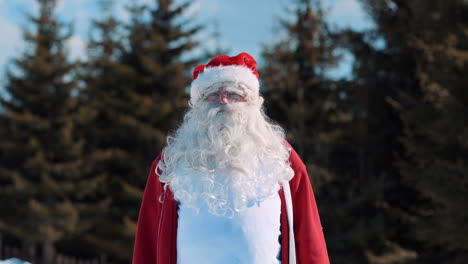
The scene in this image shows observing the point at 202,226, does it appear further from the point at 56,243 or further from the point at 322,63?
the point at 56,243

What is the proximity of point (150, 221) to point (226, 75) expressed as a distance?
0.92 metres

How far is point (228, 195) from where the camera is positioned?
252 centimetres

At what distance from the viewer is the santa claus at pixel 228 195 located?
2.48 m

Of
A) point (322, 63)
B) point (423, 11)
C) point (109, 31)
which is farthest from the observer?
point (109, 31)

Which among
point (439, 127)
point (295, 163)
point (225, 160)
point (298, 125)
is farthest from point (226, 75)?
point (298, 125)

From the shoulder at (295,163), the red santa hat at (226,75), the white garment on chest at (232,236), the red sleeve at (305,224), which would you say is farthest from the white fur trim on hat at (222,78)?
the white garment on chest at (232,236)

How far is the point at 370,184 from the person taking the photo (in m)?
16.2

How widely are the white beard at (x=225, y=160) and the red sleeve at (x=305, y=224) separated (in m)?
0.09

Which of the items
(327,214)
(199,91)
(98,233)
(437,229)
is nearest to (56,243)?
(98,233)

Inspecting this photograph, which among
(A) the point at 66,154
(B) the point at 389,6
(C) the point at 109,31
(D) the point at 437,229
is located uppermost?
(C) the point at 109,31

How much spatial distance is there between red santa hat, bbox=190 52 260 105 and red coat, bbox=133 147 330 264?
48 centimetres

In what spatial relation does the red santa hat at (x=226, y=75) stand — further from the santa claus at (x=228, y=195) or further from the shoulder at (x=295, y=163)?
the shoulder at (x=295, y=163)

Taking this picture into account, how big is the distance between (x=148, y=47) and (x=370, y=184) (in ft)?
33.9

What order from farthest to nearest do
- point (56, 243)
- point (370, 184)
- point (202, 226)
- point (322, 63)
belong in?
point (56, 243)
point (322, 63)
point (370, 184)
point (202, 226)
